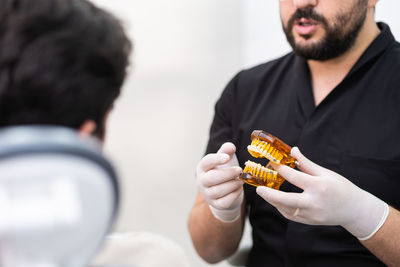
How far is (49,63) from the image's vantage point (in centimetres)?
50

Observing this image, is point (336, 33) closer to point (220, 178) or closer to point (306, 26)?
point (306, 26)

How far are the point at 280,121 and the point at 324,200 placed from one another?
380 mm

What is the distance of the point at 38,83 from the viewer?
50 cm

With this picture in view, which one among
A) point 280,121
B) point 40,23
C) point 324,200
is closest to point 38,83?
point 40,23

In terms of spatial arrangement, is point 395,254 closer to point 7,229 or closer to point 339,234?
point 339,234

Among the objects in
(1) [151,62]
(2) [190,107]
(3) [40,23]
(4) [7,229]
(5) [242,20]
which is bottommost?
(2) [190,107]

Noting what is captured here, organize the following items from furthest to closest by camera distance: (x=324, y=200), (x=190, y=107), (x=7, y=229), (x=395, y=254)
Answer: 1. (x=190, y=107)
2. (x=395, y=254)
3. (x=324, y=200)
4. (x=7, y=229)

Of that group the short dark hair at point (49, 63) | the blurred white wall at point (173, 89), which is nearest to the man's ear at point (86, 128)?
the short dark hair at point (49, 63)

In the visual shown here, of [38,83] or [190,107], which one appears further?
[190,107]

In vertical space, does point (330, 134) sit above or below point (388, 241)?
above

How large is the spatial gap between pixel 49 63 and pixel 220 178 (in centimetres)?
61

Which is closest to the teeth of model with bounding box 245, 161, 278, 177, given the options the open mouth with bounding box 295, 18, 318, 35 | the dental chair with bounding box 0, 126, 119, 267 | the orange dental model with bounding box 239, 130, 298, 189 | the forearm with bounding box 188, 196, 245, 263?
the orange dental model with bounding box 239, 130, 298, 189

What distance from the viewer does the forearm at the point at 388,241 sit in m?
0.97

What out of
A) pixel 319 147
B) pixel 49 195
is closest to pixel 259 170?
pixel 319 147
